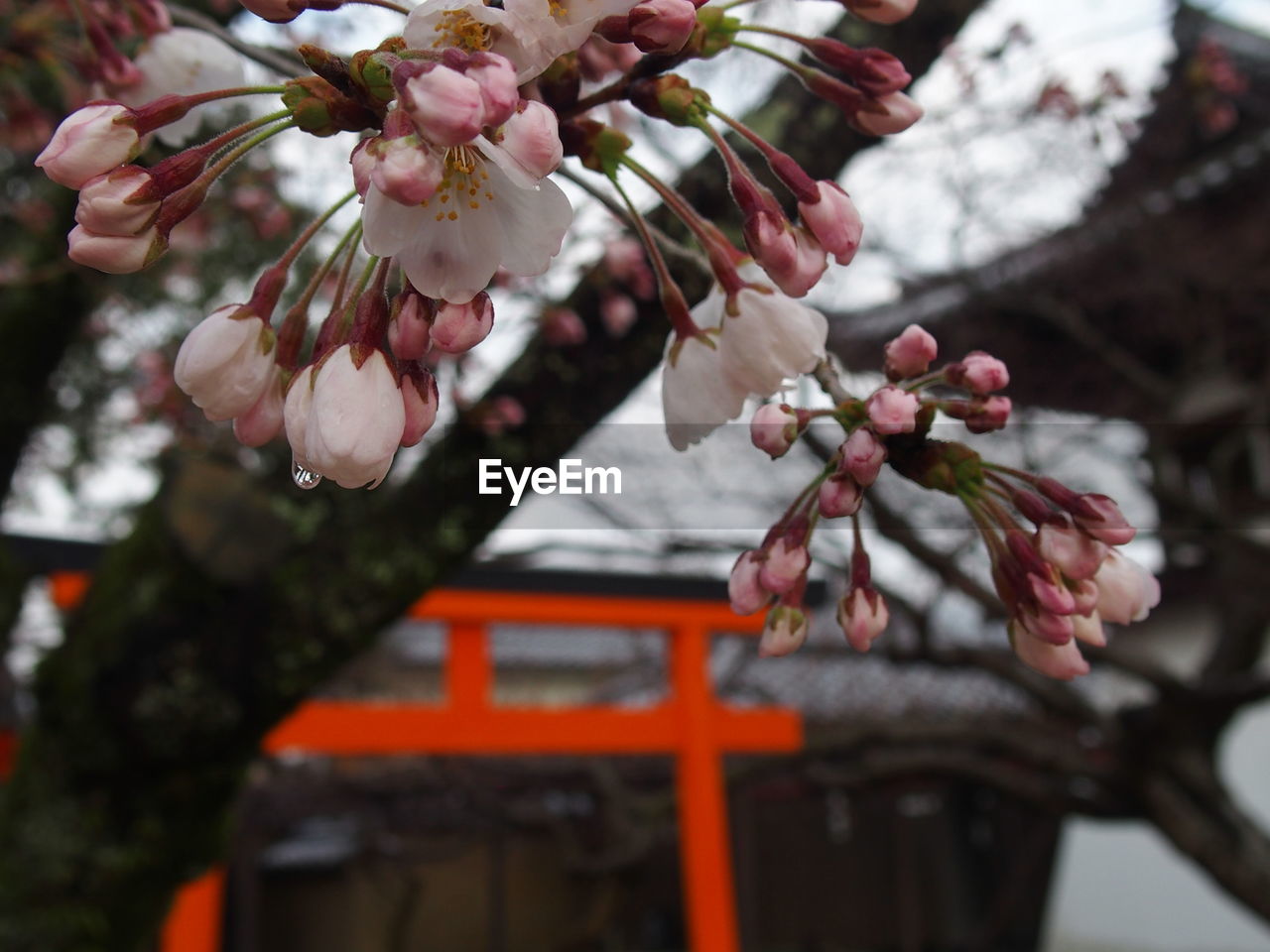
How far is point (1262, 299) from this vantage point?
166 inches

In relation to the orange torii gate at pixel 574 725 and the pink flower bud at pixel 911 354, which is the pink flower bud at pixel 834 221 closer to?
the pink flower bud at pixel 911 354

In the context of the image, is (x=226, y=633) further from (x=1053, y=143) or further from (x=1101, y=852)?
(x=1101, y=852)

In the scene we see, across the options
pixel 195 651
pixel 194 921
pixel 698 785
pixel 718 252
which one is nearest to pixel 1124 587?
pixel 718 252

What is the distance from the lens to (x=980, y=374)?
54 centimetres

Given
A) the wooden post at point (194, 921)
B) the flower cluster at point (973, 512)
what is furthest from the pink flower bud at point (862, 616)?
the wooden post at point (194, 921)

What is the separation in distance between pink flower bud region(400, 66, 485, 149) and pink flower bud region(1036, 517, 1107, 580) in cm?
34

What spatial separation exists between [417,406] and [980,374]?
28 centimetres

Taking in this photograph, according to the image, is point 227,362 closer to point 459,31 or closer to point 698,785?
point 459,31

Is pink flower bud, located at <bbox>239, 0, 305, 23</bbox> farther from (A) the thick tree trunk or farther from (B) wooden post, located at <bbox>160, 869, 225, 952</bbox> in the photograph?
(B) wooden post, located at <bbox>160, 869, 225, 952</bbox>

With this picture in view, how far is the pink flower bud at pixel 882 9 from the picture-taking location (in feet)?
1.95

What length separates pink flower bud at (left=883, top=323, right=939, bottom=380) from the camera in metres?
0.55

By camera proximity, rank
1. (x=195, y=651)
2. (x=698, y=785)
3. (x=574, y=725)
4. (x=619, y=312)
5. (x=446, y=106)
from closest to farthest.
A: (x=446, y=106)
(x=619, y=312)
(x=195, y=651)
(x=574, y=725)
(x=698, y=785)

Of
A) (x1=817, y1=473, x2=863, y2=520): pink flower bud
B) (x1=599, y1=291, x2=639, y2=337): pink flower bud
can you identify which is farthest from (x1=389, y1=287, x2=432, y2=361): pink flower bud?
(x1=599, y1=291, x2=639, y2=337): pink flower bud

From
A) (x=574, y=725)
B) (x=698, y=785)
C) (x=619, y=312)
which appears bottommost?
(x=698, y=785)
